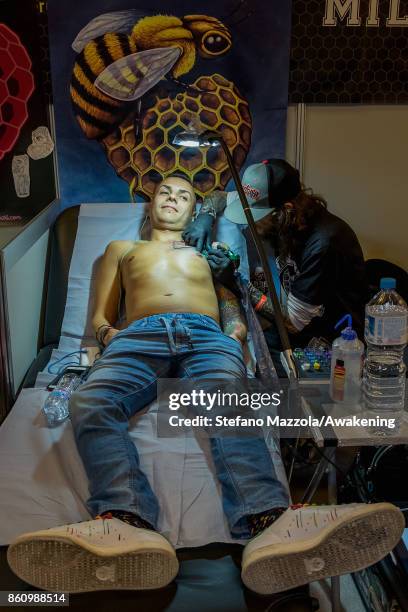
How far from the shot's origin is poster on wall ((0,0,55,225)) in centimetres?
247

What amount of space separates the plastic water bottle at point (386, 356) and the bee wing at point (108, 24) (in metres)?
1.60

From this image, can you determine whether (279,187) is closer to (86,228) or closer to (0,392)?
(86,228)

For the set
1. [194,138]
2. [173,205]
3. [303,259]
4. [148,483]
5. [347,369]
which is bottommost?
[148,483]

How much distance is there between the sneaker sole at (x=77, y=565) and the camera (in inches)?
48.6

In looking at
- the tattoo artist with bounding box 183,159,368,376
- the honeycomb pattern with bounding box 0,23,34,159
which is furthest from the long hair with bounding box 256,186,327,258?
the honeycomb pattern with bounding box 0,23,34,159

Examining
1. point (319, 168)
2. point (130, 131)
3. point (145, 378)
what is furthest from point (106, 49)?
point (145, 378)

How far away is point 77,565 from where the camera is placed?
4.10ft

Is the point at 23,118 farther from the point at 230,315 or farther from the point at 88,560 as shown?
the point at 88,560

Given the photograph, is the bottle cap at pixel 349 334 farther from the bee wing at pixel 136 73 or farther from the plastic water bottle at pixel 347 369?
the bee wing at pixel 136 73

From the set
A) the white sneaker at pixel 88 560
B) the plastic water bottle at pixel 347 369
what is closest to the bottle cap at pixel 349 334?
the plastic water bottle at pixel 347 369

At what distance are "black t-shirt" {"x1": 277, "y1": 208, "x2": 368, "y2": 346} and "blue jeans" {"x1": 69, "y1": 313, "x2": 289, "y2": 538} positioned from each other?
12.6 inches

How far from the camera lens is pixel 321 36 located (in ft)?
8.44

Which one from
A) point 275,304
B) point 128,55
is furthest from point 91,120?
point 275,304

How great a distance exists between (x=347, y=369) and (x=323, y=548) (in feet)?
1.65
